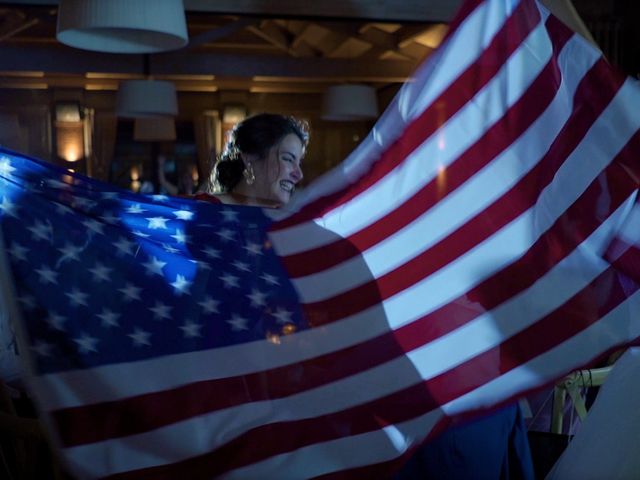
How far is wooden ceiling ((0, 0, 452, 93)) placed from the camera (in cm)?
799

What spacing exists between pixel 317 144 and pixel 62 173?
28.2 feet

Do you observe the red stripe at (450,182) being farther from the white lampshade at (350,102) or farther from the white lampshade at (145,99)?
the white lampshade at (350,102)

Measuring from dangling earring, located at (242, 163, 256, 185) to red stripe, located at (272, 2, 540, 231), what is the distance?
0.80 meters

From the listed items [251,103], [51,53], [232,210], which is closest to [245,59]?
[251,103]

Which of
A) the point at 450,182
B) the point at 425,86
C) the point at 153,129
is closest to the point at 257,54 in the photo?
the point at 153,129

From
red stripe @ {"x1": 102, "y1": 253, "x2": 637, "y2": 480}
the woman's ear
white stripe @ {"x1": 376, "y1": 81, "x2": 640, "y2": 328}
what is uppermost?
the woman's ear

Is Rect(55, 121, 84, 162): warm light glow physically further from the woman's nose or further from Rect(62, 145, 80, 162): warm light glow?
the woman's nose

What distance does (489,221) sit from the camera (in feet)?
5.47

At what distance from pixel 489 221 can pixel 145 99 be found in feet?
15.1

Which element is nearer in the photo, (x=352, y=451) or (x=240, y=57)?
(x=352, y=451)

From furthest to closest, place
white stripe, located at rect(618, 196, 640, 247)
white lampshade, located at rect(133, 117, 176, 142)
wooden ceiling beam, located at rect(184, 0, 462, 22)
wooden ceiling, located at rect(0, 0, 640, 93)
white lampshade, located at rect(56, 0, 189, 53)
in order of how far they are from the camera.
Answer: white lampshade, located at rect(133, 117, 176, 142) < wooden ceiling, located at rect(0, 0, 640, 93) < wooden ceiling beam, located at rect(184, 0, 462, 22) < white lampshade, located at rect(56, 0, 189, 53) < white stripe, located at rect(618, 196, 640, 247)

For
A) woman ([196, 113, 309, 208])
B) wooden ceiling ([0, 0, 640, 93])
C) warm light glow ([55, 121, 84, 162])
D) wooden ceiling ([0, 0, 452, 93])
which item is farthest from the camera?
warm light glow ([55, 121, 84, 162])

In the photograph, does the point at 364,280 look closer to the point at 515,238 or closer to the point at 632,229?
the point at 515,238

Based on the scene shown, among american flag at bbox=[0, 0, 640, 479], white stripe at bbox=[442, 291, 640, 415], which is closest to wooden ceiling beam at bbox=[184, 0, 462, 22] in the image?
american flag at bbox=[0, 0, 640, 479]
